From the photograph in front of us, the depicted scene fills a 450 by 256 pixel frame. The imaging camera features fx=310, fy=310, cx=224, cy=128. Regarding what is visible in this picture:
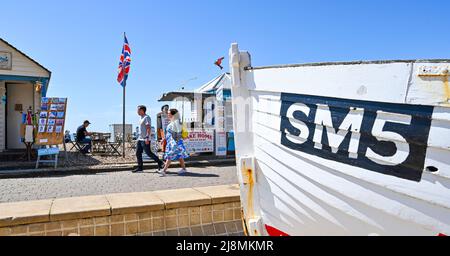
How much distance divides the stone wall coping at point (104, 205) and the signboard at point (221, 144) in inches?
274

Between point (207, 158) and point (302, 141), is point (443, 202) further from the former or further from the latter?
point (207, 158)

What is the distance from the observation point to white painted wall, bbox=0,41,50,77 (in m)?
10.9

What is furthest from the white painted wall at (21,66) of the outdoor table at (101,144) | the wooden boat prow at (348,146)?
the wooden boat prow at (348,146)

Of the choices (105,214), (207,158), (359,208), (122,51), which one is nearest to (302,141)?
(359,208)

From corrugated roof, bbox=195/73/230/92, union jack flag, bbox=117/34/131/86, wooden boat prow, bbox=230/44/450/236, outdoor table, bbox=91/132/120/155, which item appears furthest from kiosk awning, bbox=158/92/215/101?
wooden boat prow, bbox=230/44/450/236

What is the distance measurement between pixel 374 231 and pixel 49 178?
7011 millimetres

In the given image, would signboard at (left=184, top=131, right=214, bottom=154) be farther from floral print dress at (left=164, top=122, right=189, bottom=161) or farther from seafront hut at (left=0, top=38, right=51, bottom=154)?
seafront hut at (left=0, top=38, right=51, bottom=154)

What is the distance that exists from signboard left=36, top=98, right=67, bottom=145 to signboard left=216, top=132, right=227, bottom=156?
16.7 feet

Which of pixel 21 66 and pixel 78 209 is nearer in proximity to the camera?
pixel 78 209

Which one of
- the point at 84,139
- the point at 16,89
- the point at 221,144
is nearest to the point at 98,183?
the point at 221,144

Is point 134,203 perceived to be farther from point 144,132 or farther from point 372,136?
point 144,132

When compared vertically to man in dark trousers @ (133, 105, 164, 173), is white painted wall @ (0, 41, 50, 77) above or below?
above

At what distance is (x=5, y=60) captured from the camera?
1081 centimetres

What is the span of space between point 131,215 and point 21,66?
10.2 metres
